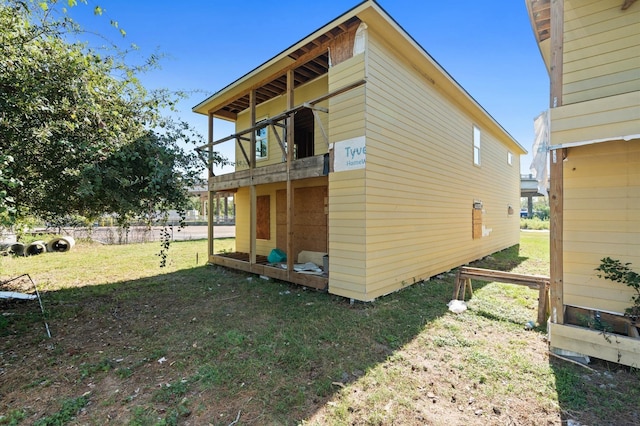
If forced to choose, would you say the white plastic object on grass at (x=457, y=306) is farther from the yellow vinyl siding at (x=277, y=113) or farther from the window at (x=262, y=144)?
the window at (x=262, y=144)

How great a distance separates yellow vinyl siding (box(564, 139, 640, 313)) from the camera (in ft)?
11.6

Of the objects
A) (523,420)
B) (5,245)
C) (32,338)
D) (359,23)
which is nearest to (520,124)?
(359,23)

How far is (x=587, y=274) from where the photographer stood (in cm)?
378

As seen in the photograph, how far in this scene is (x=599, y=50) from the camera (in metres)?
3.64

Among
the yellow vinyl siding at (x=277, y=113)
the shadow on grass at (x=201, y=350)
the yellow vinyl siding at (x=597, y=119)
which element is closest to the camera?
the shadow on grass at (x=201, y=350)

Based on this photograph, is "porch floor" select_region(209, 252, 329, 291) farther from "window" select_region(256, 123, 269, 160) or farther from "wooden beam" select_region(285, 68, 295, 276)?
"window" select_region(256, 123, 269, 160)

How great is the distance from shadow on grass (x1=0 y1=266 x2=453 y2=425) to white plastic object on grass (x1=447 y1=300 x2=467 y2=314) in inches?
9.0

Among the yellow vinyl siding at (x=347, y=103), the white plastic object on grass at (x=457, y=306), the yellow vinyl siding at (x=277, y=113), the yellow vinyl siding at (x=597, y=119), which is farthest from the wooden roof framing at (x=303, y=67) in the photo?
the white plastic object on grass at (x=457, y=306)

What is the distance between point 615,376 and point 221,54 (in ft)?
35.3

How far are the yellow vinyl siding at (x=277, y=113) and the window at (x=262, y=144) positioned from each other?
13 centimetres

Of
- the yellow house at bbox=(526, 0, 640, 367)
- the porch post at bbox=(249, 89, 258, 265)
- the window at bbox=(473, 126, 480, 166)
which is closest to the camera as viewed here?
the yellow house at bbox=(526, 0, 640, 367)

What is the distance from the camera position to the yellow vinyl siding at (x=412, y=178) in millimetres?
5566

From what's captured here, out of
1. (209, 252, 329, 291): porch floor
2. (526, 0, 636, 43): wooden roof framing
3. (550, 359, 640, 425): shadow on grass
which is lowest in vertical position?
(550, 359, 640, 425): shadow on grass

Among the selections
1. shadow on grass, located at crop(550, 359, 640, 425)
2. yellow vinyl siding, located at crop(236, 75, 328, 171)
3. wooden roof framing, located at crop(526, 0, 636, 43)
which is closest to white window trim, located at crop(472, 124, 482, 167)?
wooden roof framing, located at crop(526, 0, 636, 43)
